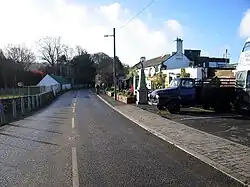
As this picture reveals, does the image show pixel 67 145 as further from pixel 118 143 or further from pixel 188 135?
pixel 188 135

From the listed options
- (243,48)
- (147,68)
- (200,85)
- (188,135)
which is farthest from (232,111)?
(147,68)

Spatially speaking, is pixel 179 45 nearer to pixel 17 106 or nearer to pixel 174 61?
pixel 174 61

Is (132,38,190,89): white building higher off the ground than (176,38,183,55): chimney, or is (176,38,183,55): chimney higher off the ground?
(176,38,183,55): chimney

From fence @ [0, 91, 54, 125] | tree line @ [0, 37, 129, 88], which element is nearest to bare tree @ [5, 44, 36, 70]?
tree line @ [0, 37, 129, 88]

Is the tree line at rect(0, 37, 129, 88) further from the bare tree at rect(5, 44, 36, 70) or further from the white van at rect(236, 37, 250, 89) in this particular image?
the white van at rect(236, 37, 250, 89)

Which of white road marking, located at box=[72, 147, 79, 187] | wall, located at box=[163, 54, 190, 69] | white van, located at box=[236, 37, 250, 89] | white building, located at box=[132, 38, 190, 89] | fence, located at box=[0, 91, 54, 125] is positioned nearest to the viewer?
white road marking, located at box=[72, 147, 79, 187]

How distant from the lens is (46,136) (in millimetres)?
12102

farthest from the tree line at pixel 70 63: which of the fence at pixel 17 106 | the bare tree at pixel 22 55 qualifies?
the fence at pixel 17 106

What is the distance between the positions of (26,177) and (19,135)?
631cm

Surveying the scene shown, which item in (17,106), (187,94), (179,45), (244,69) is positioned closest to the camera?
(244,69)

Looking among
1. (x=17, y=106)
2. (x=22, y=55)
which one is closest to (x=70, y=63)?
(x=22, y=55)

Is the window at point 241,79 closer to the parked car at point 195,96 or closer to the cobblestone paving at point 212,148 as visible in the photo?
the parked car at point 195,96

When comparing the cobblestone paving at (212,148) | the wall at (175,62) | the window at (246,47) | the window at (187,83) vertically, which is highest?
the wall at (175,62)

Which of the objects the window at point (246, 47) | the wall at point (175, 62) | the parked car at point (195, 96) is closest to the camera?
the window at point (246, 47)
